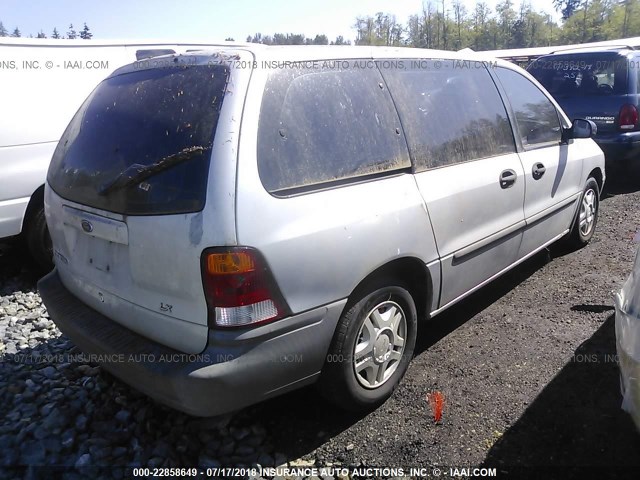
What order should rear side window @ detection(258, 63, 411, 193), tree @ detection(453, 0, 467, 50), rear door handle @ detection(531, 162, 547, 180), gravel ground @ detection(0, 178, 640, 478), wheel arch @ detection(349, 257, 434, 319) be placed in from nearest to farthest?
rear side window @ detection(258, 63, 411, 193) < gravel ground @ detection(0, 178, 640, 478) < wheel arch @ detection(349, 257, 434, 319) < rear door handle @ detection(531, 162, 547, 180) < tree @ detection(453, 0, 467, 50)

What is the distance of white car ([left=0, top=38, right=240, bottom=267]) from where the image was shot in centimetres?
417

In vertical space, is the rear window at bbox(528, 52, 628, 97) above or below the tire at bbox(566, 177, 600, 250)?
above

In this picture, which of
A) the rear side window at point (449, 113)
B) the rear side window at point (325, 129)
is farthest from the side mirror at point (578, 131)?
the rear side window at point (325, 129)

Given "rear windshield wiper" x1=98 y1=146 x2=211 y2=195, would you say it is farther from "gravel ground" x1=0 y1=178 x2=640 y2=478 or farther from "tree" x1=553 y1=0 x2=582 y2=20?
"tree" x1=553 y1=0 x2=582 y2=20

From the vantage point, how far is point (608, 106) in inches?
280

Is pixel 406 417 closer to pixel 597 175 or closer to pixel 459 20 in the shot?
pixel 597 175

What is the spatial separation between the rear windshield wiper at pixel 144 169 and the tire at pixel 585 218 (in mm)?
3832

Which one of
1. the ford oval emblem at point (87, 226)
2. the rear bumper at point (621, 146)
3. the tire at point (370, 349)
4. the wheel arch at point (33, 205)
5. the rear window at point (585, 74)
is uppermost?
the rear window at point (585, 74)

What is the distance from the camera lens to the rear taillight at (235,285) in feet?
6.63

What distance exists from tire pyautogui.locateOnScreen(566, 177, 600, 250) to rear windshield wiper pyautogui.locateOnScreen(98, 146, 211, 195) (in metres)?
3.83

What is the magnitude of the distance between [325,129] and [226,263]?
0.85 meters

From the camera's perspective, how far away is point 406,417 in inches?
106

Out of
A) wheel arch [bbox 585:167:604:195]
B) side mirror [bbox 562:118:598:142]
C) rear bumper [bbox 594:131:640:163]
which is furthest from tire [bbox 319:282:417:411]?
rear bumper [bbox 594:131:640:163]

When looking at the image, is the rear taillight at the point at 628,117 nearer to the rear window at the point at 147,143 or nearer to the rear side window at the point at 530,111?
the rear side window at the point at 530,111
